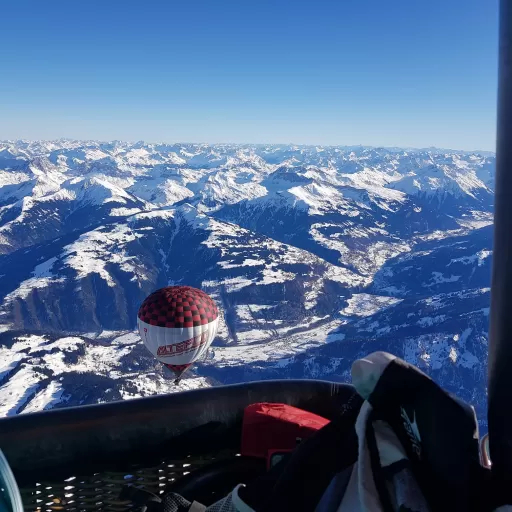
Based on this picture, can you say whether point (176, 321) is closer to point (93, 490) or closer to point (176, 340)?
point (176, 340)

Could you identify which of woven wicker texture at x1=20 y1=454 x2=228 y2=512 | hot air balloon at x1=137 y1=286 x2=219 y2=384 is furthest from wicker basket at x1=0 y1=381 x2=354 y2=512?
hot air balloon at x1=137 y1=286 x2=219 y2=384

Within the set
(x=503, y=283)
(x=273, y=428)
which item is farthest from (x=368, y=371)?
(x=273, y=428)

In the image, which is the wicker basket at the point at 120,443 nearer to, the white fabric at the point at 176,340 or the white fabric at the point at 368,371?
the white fabric at the point at 368,371

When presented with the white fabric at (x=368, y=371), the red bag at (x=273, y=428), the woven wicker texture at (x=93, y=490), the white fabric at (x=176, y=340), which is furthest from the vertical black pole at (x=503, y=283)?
the white fabric at (x=176, y=340)

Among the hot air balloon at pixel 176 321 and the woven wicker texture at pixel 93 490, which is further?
the hot air balloon at pixel 176 321

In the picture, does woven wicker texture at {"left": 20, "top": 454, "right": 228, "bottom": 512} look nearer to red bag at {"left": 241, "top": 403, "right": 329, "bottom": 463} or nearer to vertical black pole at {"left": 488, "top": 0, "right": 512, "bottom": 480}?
red bag at {"left": 241, "top": 403, "right": 329, "bottom": 463}

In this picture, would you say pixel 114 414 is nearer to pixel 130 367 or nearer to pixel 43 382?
pixel 43 382
